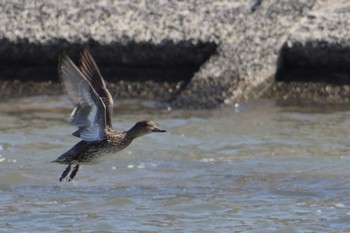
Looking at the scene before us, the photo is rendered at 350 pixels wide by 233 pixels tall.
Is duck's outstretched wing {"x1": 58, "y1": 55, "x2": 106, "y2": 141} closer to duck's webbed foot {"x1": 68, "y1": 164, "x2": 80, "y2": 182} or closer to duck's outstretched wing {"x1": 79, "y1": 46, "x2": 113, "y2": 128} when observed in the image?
duck's outstretched wing {"x1": 79, "y1": 46, "x2": 113, "y2": 128}

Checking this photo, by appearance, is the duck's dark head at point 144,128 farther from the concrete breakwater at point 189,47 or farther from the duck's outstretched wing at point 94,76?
the concrete breakwater at point 189,47

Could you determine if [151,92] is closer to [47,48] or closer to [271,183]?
[47,48]

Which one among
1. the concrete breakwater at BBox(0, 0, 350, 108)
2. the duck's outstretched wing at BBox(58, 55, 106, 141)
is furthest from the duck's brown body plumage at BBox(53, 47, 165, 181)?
the concrete breakwater at BBox(0, 0, 350, 108)

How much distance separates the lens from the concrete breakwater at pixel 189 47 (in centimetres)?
903

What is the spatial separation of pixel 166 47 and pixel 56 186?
214 cm

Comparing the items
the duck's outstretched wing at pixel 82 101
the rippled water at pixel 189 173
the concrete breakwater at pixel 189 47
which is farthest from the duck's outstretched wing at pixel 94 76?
the concrete breakwater at pixel 189 47

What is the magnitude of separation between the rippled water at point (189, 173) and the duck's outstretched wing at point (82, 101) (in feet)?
1.45

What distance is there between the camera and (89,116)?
7.03m

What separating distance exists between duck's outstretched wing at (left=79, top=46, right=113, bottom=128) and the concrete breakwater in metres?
1.78

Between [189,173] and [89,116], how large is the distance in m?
0.95

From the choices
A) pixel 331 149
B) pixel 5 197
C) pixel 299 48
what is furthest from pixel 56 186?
pixel 299 48

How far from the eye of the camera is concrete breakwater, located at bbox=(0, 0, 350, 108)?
356 inches

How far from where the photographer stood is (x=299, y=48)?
9.05 metres

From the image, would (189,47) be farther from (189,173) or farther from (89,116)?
(89,116)
